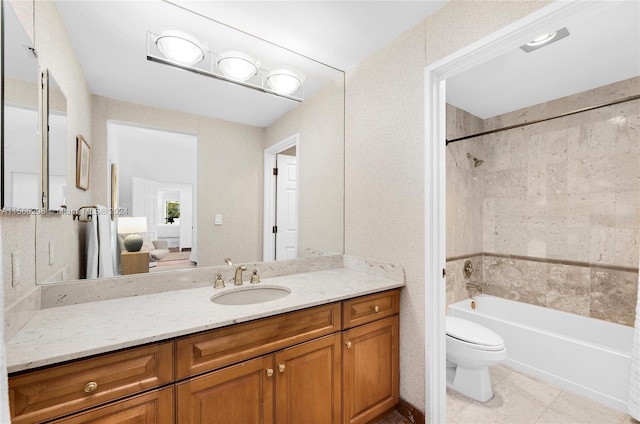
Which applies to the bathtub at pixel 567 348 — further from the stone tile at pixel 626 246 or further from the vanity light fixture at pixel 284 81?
the vanity light fixture at pixel 284 81

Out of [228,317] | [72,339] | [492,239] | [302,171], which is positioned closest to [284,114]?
[302,171]


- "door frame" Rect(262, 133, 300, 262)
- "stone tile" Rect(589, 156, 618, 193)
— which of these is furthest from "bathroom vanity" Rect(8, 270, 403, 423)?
"stone tile" Rect(589, 156, 618, 193)

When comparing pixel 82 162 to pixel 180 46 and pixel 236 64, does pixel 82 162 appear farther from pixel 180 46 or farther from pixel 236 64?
pixel 236 64

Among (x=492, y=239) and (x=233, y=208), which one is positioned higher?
(x=233, y=208)

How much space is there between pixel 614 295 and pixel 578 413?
110cm

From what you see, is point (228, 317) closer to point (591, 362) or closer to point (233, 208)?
point (233, 208)

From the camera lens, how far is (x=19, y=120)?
39.7 inches

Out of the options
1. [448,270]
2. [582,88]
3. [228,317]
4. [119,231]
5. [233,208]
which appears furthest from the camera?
[448,270]

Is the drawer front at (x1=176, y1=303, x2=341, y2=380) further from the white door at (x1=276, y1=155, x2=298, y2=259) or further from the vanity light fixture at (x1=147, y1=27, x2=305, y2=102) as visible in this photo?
the vanity light fixture at (x1=147, y1=27, x2=305, y2=102)

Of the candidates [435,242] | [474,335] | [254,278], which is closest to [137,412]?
[254,278]

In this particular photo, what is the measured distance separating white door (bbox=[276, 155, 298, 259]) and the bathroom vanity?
28 cm

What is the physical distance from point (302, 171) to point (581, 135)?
2.57 meters

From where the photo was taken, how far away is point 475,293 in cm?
298

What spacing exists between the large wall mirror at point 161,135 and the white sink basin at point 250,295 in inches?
8.9
